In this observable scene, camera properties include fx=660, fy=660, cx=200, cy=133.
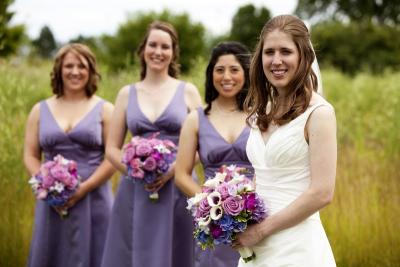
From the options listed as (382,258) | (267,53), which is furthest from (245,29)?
(267,53)

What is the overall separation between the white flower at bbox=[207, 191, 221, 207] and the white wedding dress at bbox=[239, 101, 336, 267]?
0.23 meters

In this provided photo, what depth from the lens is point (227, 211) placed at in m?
3.16

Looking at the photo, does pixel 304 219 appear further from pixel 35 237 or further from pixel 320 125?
pixel 35 237

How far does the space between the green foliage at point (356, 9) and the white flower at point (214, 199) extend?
Answer: 146ft

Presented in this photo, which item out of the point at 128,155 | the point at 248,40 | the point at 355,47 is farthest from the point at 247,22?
the point at 128,155

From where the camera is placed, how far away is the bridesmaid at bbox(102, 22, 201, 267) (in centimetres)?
525

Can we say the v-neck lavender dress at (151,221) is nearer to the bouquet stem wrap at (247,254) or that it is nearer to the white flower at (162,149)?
the white flower at (162,149)

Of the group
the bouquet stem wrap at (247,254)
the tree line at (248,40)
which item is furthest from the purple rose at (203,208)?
the tree line at (248,40)

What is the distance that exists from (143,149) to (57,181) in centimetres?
81

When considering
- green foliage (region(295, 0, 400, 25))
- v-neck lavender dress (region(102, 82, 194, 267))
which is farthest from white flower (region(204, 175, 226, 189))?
green foliage (region(295, 0, 400, 25))

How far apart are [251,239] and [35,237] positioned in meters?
2.91

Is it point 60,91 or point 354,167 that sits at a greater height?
point 60,91

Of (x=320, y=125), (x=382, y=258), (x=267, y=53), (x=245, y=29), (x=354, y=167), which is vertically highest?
(x=245, y=29)

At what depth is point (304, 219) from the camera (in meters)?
3.09
